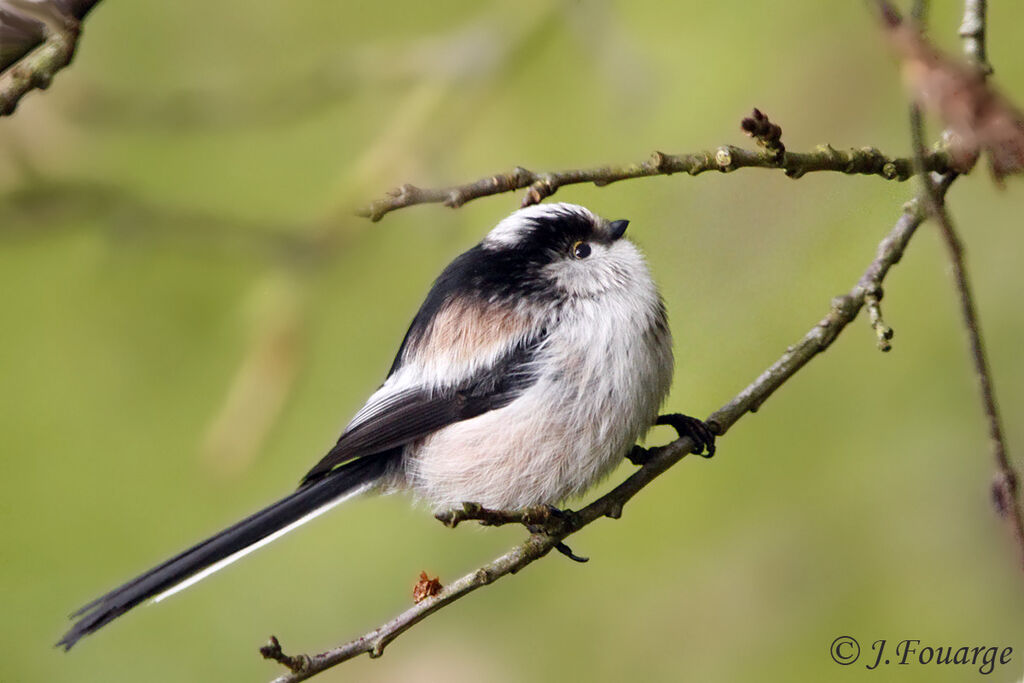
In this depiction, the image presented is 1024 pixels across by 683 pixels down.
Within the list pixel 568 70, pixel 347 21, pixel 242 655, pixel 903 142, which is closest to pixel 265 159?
pixel 347 21

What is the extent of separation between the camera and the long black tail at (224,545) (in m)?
2.19

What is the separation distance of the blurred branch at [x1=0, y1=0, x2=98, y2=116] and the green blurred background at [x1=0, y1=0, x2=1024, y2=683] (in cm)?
89

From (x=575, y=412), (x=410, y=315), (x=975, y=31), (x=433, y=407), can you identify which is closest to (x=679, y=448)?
(x=575, y=412)

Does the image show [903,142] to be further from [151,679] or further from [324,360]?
[151,679]

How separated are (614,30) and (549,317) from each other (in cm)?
107

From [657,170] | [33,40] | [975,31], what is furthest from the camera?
[975,31]

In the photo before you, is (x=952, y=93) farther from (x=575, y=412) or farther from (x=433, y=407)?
(x=433, y=407)

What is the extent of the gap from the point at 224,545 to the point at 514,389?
76 cm

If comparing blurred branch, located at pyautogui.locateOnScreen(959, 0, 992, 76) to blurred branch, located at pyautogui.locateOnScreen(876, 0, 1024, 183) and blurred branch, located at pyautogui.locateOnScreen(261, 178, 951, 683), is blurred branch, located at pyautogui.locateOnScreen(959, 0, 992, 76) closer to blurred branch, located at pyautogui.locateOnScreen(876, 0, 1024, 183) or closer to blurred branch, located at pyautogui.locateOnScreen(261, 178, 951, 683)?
blurred branch, located at pyautogui.locateOnScreen(261, 178, 951, 683)

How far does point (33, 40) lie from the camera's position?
1484 millimetres

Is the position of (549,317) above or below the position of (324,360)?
below

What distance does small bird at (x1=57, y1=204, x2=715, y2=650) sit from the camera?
2447mm

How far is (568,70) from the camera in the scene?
3.87 m

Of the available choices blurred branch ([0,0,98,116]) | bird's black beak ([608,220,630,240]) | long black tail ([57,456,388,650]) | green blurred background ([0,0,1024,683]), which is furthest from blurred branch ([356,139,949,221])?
long black tail ([57,456,388,650])
